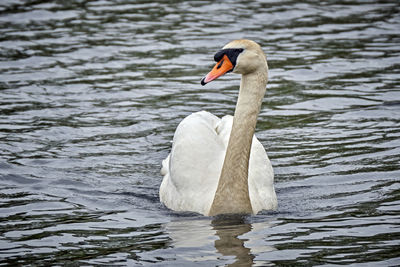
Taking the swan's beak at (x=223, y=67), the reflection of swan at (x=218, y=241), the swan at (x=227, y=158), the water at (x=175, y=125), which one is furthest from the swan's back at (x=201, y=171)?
the swan's beak at (x=223, y=67)

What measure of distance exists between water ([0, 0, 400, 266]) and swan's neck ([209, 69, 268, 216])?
0.18m

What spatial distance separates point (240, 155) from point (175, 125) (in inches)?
144

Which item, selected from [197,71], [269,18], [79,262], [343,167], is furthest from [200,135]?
[269,18]

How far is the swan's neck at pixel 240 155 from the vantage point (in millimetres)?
7918

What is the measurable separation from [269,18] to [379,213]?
10209mm

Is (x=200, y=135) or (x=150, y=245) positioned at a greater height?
(x=200, y=135)

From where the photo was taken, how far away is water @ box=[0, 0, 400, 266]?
7094mm

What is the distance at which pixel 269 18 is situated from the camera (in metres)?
17.5

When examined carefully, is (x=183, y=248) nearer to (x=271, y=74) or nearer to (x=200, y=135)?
(x=200, y=135)

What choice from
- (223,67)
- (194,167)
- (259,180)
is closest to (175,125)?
(194,167)

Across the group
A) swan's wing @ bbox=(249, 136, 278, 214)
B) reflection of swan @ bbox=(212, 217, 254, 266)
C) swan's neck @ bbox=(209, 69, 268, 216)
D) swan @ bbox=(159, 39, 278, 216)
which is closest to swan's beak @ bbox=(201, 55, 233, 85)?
swan @ bbox=(159, 39, 278, 216)

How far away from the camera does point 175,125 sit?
11531 millimetres

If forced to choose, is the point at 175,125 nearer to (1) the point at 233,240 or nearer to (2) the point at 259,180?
(2) the point at 259,180

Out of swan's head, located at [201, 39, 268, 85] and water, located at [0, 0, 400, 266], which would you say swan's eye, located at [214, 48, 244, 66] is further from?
water, located at [0, 0, 400, 266]
